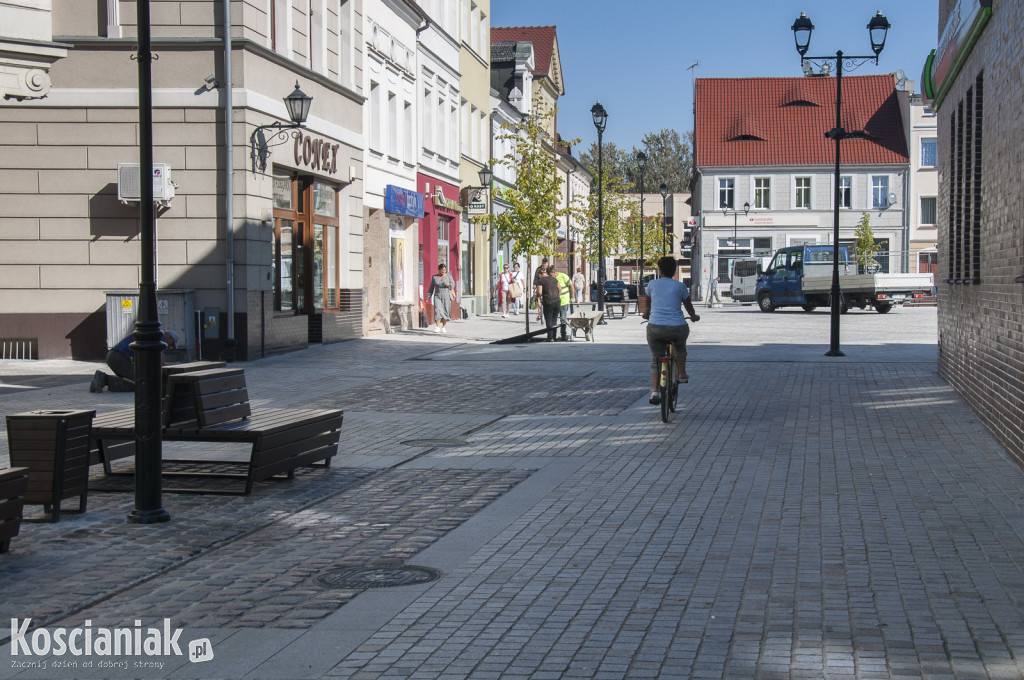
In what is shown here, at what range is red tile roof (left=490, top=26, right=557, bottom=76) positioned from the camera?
6138cm

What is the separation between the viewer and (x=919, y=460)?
9.77 m

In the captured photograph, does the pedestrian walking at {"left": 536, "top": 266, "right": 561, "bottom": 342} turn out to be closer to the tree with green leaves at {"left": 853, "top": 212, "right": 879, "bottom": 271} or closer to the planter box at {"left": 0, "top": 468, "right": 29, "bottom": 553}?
the planter box at {"left": 0, "top": 468, "right": 29, "bottom": 553}

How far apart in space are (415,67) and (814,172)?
41.6m

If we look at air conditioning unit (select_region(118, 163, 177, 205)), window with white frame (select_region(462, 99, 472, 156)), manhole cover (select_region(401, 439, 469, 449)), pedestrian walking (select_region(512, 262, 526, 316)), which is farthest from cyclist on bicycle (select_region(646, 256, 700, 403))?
window with white frame (select_region(462, 99, 472, 156))

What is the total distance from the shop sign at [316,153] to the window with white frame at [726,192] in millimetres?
48487

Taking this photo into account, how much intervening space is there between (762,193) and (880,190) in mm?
6687

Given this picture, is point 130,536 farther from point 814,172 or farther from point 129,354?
point 814,172

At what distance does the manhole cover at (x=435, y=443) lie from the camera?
11.0m

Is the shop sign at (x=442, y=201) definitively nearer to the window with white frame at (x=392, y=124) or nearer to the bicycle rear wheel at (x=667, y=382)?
the window with white frame at (x=392, y=124)

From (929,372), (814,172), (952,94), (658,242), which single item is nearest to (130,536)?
(952,94)

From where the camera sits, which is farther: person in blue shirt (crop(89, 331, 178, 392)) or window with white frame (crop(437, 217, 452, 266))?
window with white frame (crop(437, 217, 452, 266))

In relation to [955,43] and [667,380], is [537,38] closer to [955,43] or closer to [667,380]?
[955,43]

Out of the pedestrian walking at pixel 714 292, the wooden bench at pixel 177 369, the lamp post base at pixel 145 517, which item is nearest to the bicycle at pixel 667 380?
the wooden bench at pixel 177 369

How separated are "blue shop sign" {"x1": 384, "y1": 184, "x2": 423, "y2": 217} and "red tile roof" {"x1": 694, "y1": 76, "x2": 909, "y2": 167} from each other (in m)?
40.5
